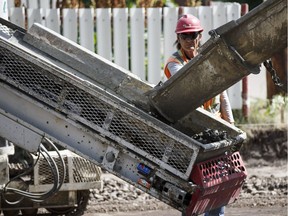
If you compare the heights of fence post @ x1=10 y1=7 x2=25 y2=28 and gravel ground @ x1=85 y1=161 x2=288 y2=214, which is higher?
fence post @ x1=10 y1=7 x2=25 y2=28

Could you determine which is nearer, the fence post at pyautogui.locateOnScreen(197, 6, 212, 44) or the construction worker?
the construction worker

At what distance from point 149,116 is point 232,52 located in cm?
109

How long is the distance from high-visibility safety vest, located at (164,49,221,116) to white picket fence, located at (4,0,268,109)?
5.76 meters

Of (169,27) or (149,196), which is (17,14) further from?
(149,196)

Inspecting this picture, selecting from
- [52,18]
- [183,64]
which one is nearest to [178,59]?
[183,64]

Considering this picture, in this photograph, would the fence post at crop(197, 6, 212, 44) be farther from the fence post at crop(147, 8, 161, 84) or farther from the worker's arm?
the worker's arm

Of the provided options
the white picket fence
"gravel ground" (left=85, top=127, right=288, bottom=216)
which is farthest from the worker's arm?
the white picket fence

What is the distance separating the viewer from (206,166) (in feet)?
30.4

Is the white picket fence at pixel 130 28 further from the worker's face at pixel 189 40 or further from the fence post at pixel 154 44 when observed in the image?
the worker's face at pixel 189 40

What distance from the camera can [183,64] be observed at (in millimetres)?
9914

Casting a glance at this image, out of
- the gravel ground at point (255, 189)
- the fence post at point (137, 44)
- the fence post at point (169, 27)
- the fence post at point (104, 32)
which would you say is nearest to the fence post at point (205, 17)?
the fence post at point (169, 27)

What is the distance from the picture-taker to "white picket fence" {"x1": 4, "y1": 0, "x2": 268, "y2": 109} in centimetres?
1586

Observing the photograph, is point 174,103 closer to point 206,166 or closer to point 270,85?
point 206,166

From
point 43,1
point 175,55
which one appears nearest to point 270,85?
point 43,1
